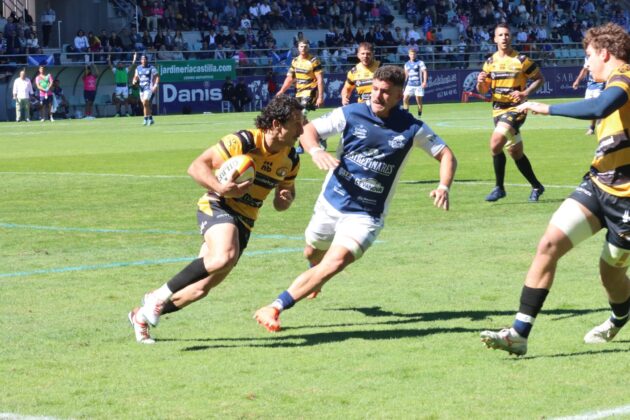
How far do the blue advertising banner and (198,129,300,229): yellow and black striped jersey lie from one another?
133 feet

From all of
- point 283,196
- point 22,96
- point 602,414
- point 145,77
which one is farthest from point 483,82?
point 22,96

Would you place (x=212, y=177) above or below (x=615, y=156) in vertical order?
below

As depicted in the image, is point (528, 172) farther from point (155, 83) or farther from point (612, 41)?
point (155, 83)

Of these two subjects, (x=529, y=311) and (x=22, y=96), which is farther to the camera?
(x=22, y=96)

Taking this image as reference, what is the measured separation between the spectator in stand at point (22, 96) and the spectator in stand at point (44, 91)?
1.34ft

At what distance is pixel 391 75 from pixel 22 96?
38.0 metres

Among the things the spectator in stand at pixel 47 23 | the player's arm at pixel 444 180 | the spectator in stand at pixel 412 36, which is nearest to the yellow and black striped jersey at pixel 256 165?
the player's arm at pixel 444 180

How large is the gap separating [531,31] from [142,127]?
2864 centimetres

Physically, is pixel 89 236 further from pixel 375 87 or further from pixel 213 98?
pixel 213 98

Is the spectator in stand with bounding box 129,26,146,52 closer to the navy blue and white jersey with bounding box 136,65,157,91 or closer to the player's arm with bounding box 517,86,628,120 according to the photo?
the navy blue and white jersey with bounding box 136,65,157,91

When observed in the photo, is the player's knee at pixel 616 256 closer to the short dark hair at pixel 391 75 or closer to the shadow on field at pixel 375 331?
the shadow on field at pixel 375 331

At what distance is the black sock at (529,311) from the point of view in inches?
293

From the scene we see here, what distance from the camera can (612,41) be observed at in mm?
7410

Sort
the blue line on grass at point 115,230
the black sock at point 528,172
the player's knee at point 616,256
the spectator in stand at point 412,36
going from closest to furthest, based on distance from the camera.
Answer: the player's knee at point 616,256
the blue line on grass at point 115,230
the black sock at point 528,172
the spectator in stand at point 412,36
